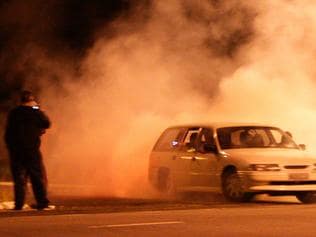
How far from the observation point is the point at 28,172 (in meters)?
15.1

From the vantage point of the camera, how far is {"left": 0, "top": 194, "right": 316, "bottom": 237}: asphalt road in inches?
458

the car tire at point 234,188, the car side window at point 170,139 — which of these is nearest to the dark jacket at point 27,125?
the car tire at point 234,188

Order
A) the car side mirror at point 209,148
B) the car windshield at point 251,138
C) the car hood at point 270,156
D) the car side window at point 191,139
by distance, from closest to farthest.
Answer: the car hood at point 270,156, the car side mirror at point 209,148, the car windshield at point 251,138, the car side window at point 191,139

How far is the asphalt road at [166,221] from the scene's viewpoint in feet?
38.1

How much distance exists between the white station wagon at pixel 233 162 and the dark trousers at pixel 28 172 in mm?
3535

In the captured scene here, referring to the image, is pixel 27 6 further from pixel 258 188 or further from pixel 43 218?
pixel 43 218

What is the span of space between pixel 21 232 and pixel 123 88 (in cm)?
1463

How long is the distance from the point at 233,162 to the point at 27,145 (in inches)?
153

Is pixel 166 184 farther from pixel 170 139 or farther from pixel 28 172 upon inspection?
pixel 28 172

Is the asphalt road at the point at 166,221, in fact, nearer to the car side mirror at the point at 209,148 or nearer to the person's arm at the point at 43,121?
the person's arm at the point at 43,121

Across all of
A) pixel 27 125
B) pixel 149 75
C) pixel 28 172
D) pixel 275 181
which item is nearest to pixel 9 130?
pixel 27 125

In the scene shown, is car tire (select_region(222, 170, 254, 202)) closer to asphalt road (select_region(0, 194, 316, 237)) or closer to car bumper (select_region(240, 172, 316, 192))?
car bumper (select_region(240, 172, 316, 192))

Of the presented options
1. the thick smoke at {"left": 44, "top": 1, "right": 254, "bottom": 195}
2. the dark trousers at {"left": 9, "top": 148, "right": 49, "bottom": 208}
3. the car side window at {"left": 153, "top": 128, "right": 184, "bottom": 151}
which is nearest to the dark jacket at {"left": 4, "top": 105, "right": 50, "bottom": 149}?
the dark trousers at {"left": 9, "top": 148, "right": 49, "bottom": 208}

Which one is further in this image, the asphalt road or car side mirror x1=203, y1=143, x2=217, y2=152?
car side mirror x1=203, y1=143, x2=217, y2=152
